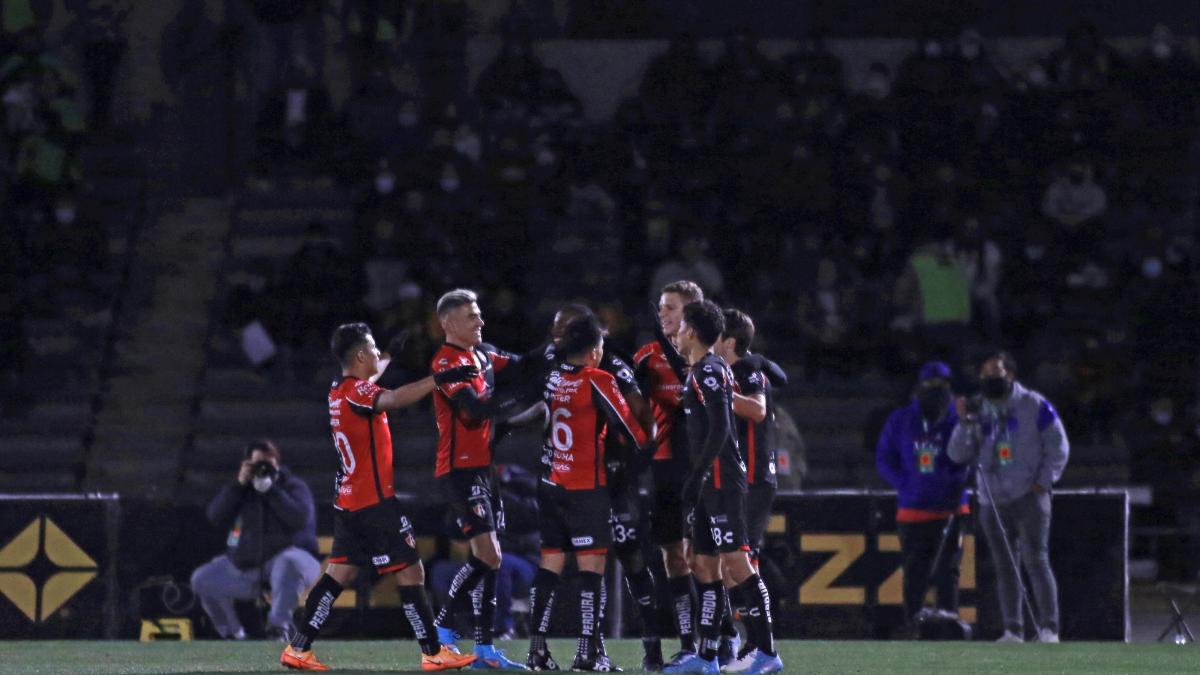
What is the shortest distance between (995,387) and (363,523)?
5774 mm

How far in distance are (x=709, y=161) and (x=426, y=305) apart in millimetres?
3711

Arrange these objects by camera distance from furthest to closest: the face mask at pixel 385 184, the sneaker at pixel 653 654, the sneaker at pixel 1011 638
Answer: the face mask at pixel 385 184 < the sneaker at pixel 1011 638 < the sneaker at pixel 653 654

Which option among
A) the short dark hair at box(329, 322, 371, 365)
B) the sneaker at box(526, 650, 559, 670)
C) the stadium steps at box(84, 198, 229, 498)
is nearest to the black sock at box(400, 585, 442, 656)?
the sneaker at box(526, 650, 559, 670)

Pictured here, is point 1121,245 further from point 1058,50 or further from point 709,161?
point 709,161

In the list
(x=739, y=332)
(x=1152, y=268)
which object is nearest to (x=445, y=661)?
(x=739, y=332)

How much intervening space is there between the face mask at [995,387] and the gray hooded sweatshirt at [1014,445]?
0.30 feet

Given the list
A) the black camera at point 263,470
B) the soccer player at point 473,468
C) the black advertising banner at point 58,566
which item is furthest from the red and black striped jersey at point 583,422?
the black advertising banner at point 58,566

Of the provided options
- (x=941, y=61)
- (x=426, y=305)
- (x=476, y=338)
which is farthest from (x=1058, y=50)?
(x=476, y=338)

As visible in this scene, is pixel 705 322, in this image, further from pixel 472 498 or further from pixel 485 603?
pixel 485 603

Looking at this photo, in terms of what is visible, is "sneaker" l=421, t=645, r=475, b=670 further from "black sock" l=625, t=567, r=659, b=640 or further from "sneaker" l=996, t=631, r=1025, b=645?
"sneaker" l=996, t=631, r=1025, b=645

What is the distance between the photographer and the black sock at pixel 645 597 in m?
12.3

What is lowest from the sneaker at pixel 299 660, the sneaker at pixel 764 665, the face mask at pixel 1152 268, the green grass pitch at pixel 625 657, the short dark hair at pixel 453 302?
the green grass pitch at pixel 625 657

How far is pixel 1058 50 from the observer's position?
2452cm

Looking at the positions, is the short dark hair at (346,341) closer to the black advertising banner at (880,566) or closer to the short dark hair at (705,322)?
the short dark hair at (705,322)
